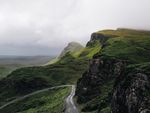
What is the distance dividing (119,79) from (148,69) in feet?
54.0

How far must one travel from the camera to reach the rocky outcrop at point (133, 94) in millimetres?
136500

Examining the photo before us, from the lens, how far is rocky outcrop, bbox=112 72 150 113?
448 ft

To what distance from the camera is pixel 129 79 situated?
14825 cm

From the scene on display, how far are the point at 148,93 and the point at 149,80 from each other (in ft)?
21.6

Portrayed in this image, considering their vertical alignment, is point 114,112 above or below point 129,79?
below

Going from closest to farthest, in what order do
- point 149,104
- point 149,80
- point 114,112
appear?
point 149,104 → point 149,80 → point 114,112

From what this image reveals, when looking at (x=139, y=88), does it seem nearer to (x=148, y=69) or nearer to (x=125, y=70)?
(x=148, y=69)

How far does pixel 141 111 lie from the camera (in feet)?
440

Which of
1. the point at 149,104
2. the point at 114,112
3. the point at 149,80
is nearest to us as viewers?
the point at 149,104

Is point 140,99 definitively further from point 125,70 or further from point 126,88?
point 125,70

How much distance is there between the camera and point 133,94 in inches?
5561

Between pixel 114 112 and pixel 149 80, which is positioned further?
pixel 114 112

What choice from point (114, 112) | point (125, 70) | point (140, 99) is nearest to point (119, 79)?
point (125, 70)

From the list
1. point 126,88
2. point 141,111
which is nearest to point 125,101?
point 126,88
